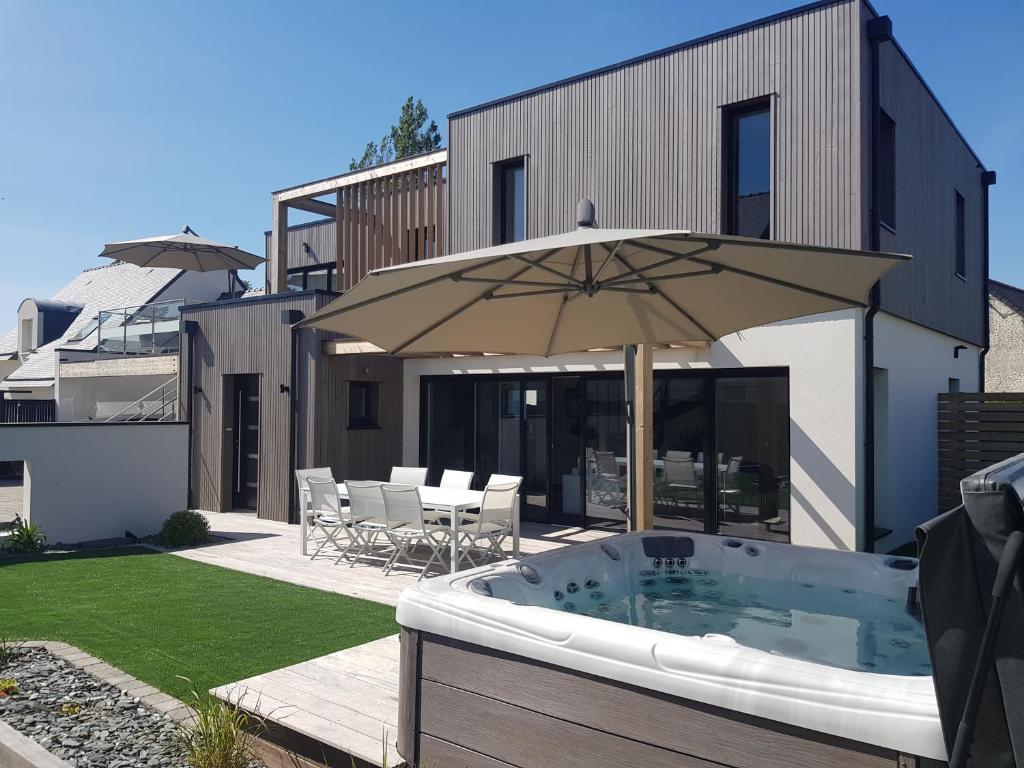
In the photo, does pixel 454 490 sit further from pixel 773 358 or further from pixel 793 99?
pixel 793 99

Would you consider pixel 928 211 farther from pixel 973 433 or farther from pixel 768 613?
pixel 768 613

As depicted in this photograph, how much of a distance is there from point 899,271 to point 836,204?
1.73 metres

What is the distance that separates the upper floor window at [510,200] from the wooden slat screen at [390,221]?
1.12 meters

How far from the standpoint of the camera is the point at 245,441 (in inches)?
519

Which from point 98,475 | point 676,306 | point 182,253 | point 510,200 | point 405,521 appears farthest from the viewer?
point 182,253

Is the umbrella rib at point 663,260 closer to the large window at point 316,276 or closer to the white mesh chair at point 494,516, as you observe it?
the white mesh chair at point 494,516

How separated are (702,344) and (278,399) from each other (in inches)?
273

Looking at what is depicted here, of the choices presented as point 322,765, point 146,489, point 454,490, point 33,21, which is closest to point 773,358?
point 454,490

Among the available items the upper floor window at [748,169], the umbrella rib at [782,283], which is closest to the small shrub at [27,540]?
the umbrella rib at [782,283]

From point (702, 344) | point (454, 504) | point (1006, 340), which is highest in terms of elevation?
point (1006, 340)

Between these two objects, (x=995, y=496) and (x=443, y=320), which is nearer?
(x=995, y=496)

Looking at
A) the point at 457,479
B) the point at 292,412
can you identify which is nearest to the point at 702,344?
the point at 457,479

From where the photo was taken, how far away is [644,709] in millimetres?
2850

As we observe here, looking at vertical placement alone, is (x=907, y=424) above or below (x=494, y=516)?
above
